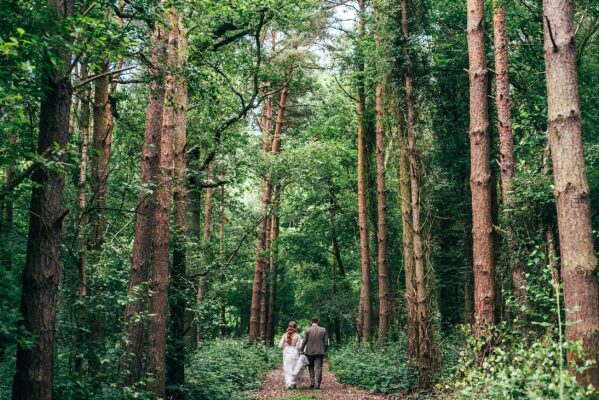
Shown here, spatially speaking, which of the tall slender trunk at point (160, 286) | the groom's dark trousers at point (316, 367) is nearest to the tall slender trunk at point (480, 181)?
the tall slender trunk at point (160, 286)

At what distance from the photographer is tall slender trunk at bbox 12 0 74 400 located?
18.8 ft

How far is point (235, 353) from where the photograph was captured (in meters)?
19.1

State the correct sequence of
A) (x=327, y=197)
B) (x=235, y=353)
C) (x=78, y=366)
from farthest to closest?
1. (x=327, y=197)
2. (x=235, y=353)
3. (x=78, y=366)

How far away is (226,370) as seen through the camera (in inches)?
591

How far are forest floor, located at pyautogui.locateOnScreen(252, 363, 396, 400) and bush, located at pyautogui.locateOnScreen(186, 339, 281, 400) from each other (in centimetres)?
39

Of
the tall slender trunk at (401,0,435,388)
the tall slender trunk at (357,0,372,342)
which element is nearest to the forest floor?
the tall slender trunk at (401,0,435,388)

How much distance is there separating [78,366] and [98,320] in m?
1.09

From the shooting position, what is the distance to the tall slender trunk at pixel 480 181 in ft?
27.8

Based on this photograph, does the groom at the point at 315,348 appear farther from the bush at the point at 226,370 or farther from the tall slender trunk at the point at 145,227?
the tall slender trunk at the point at 145,227

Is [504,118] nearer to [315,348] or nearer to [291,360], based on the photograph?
[315,348]

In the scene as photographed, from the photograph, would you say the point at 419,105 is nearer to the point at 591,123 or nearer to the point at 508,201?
the point at 508,201

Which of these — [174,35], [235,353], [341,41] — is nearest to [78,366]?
[174,35]

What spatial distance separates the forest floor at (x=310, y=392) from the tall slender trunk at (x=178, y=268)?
2.92 metres

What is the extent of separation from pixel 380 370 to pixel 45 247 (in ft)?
35.0
